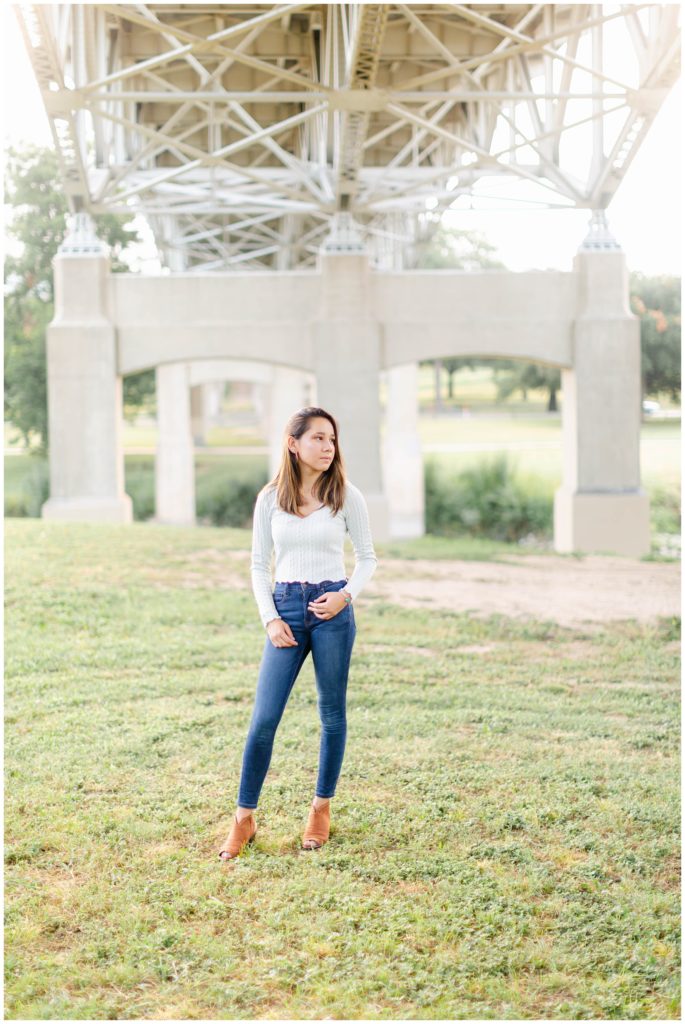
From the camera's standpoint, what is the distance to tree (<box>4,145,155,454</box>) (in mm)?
31906

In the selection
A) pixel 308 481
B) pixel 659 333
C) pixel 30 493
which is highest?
pixel 659 333

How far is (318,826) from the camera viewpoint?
16.9ft

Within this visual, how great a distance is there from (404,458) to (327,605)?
26514 millimetres

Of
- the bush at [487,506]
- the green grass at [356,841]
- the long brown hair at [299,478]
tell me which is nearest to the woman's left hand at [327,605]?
the long brown hair at [299,478]

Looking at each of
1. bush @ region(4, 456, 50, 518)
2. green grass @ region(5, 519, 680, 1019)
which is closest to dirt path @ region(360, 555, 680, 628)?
green grass @ region(5, 519, 680, 1019)

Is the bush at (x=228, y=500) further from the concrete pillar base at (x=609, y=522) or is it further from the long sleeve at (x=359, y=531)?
the long sleeve at (x=359, y=531)

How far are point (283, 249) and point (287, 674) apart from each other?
94.7ft

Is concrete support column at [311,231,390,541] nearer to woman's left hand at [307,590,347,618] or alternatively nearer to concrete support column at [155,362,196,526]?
concrete support column at [155,362,196,526]

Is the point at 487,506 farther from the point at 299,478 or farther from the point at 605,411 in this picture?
the point at 299,478

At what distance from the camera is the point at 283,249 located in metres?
32.4

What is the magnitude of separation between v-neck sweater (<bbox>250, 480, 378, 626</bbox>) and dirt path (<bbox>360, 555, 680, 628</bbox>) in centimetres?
632

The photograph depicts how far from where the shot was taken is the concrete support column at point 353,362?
817 inches

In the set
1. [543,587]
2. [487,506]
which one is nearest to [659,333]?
[487,506]

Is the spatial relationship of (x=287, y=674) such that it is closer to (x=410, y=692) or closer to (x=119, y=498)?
(x=410, y=692)
